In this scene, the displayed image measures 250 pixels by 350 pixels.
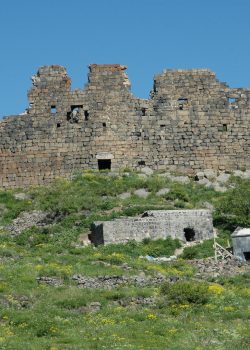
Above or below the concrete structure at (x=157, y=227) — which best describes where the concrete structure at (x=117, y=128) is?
above

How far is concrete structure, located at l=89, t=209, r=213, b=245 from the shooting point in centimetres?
2973

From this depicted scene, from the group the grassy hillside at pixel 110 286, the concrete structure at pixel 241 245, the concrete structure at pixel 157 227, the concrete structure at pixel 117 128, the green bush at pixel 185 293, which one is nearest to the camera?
the grassy hillside at pixel 110 286

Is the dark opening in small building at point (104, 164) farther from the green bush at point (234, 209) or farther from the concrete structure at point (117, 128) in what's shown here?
the green bush at point (234, 209)

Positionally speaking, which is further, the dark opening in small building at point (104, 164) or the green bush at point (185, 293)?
the dark opening in small building at point (104, 164)

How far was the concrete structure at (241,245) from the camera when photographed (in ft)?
90.2

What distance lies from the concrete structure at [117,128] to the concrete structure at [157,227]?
7689mm

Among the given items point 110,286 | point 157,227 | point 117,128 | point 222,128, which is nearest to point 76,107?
point 117,128

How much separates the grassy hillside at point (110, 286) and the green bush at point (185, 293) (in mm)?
27

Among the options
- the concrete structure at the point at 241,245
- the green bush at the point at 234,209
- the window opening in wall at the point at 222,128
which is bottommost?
the concrete structure at the point at 241,245

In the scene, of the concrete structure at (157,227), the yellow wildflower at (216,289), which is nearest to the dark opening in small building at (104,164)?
the concrete structure at (157,227)

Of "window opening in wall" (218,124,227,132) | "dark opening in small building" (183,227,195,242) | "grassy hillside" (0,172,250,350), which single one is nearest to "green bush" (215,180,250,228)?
"grassy hillside" (0,172,250,350)

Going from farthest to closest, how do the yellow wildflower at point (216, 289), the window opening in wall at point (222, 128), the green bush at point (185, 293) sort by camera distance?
the window opening in wall at point (222, 128), the yellow wildflower at point (216, 289), the green bush at point (185, 293)

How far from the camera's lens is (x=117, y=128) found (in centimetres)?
3847

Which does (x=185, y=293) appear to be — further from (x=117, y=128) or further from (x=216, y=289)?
(x=117, y=128)
